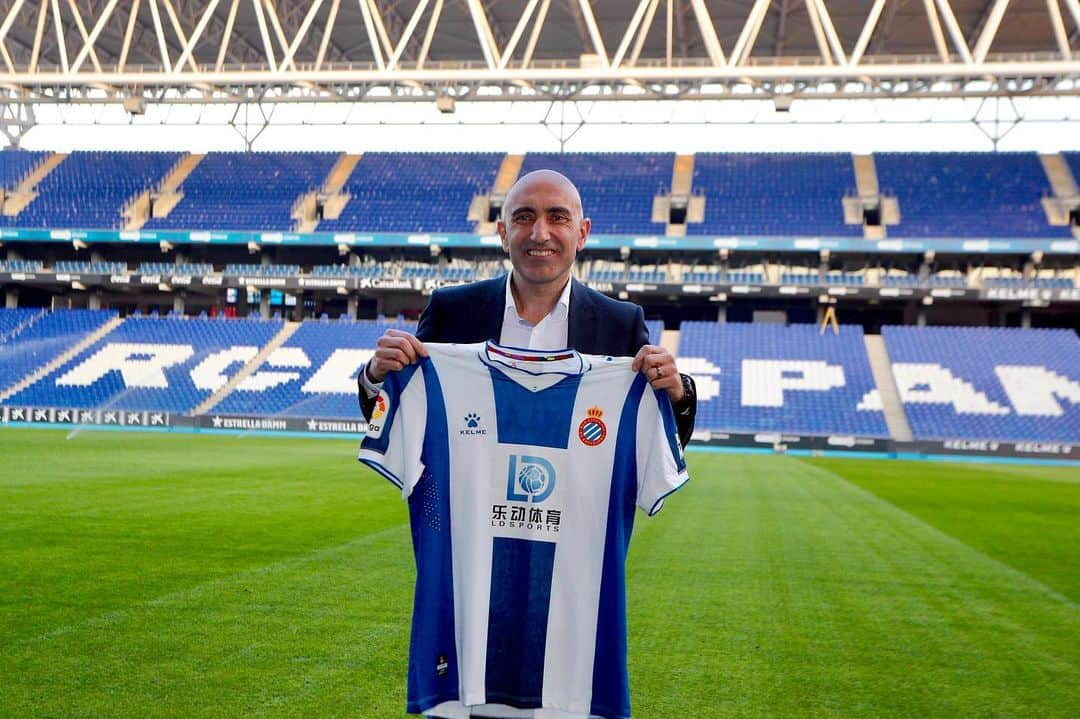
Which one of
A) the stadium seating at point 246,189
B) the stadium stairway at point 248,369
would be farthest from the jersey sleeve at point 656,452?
the stadium seating at point 246,189

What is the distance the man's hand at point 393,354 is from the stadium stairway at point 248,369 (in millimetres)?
28466

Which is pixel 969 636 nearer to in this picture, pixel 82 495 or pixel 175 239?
pixel 82 495

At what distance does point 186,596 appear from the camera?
19.7 ft

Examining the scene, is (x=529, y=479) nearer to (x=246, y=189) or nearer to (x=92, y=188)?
(x=246, y=189)

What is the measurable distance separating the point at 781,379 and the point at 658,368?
29412mm

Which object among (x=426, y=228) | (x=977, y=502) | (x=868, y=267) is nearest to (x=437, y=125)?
(x=426, y=228)

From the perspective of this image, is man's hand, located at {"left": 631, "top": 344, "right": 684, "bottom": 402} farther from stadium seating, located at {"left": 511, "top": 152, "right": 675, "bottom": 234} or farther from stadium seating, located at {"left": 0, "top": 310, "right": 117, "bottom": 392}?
stadium seating, located at {"left": 0, "top": 310, "right": 117, "bottom": 392}

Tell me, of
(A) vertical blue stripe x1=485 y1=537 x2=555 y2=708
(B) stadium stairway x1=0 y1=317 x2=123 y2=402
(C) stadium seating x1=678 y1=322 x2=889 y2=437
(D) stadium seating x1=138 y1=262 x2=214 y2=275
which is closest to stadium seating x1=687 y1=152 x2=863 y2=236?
(C) stadium seating x1=678 y1=322 x2=889 y2=437

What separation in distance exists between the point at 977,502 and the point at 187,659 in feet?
42.4

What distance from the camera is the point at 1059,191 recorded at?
3641cm

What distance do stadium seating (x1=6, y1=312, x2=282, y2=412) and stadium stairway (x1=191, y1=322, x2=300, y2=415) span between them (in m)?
0.21

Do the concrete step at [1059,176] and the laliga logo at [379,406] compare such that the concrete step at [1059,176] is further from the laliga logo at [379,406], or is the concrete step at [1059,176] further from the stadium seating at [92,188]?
the laliga logo at [379,406]

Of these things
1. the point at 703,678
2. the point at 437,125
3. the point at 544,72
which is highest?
the point at 437,125

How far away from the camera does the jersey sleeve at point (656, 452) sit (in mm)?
2867
